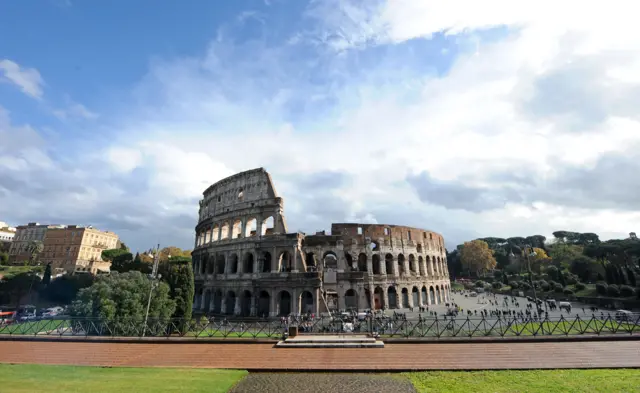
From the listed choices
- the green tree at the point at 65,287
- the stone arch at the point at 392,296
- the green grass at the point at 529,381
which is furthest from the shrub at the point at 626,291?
the green tree at the point at 65,287

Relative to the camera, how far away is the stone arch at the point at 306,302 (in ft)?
105

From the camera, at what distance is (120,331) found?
18.9 meters

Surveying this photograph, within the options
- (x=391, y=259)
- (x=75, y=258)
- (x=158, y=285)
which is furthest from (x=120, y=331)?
(x=75, y=258)

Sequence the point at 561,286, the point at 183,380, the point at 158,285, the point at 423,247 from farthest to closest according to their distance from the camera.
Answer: the point at 561,286
the point at 423,247
the point at 158,285
the point at 183,380

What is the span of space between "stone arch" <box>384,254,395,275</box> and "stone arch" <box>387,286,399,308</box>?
6.80 feet

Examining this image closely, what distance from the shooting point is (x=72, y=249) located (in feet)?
266

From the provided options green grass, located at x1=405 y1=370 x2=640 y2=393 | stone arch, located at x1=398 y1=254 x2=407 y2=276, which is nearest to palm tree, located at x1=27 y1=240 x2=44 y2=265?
stone arch, located at x1=398 y1=254 x2=407 y2=276

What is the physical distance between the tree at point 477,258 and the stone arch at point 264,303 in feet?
228

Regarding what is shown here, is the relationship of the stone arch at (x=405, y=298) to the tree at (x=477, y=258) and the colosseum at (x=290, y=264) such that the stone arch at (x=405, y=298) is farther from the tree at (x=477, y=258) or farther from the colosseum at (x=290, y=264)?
the tree at (x=477, y=258)

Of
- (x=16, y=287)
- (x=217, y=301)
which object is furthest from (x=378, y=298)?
(x=16, y=287)

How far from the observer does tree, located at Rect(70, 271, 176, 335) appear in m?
19.7

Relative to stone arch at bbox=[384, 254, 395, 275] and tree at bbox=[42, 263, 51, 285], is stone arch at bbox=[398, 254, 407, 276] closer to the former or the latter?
stone arch at bbox=[384, 254, 395, 275]

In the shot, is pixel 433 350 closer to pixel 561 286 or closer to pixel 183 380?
pixel 183 380

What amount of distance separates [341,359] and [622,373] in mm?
9786
